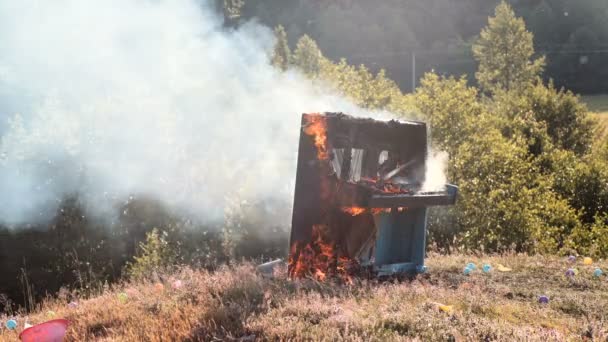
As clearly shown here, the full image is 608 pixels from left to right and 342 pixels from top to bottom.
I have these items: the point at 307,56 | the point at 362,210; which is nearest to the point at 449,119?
the point at 362,210

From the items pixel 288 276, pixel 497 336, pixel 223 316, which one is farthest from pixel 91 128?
pixel 497 336

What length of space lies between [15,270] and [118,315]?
448 inches

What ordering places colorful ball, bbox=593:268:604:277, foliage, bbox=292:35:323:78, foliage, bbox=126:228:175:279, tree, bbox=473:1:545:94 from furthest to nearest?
tree, bbox=473:1:545:94 < foliage, bbox=292:35:323:78 < foliage, bbox=126:228:175:279 < colorful ball, bbox=593:268:604:277

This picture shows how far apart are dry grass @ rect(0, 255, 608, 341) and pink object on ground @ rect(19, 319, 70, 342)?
147 millimetres

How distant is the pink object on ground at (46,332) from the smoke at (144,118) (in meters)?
8.72

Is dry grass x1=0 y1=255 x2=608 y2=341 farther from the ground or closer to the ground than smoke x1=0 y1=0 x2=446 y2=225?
closer to the ground

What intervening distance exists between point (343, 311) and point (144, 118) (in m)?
12.5

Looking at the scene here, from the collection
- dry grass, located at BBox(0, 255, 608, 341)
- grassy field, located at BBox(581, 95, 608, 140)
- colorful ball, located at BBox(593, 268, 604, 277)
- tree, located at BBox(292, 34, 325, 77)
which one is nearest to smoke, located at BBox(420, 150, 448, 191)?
dry grass, located at BBox(0, 255, 608, 341)

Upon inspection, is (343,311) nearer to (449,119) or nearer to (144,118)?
(144,118)

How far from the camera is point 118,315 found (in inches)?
209

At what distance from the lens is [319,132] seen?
6480 mm

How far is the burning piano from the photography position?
6.45 m

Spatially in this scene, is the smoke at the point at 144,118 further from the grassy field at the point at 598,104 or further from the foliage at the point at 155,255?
the grassy field at the point at 598,104

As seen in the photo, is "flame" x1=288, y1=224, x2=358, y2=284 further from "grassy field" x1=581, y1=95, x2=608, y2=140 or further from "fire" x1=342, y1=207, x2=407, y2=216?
"grassy field" x1=581, y1=95, x2=608, y2=140
